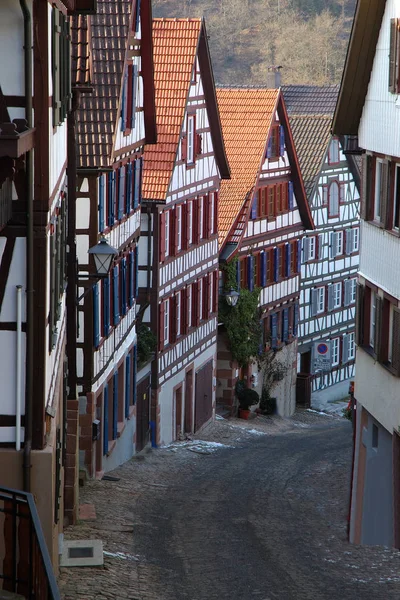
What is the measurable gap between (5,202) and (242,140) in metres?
28.1

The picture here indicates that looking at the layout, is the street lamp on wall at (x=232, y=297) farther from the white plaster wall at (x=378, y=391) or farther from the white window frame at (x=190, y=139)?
the white plaster wall at (x=378, y=391)

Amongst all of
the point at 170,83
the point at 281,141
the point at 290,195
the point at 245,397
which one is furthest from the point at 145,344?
the point at 290,195

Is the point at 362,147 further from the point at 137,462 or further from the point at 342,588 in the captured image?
the point at 137,462

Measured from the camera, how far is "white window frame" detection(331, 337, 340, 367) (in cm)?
4822

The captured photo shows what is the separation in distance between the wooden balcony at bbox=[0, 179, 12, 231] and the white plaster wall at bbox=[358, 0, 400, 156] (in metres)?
7.78

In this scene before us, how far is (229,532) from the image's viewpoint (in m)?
17.7

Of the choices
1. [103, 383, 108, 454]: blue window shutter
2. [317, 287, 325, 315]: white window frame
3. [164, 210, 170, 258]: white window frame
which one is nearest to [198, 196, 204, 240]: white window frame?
[164, 210, 170, 258]: white window frame

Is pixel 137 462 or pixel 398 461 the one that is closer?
pixel 398 461

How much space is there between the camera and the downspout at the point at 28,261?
1120cm

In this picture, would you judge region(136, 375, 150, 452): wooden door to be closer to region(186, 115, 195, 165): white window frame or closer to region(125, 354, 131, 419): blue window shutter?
region(125, 354, 131, 419): blue window shutter

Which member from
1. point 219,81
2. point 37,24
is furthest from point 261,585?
point 219,81

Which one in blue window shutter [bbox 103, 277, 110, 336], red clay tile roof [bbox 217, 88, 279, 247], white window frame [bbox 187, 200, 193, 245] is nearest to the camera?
blue window shutter [bbox 103, 277, 110, 336]

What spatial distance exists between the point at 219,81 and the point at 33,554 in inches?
3680

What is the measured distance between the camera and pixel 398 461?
17188mm
